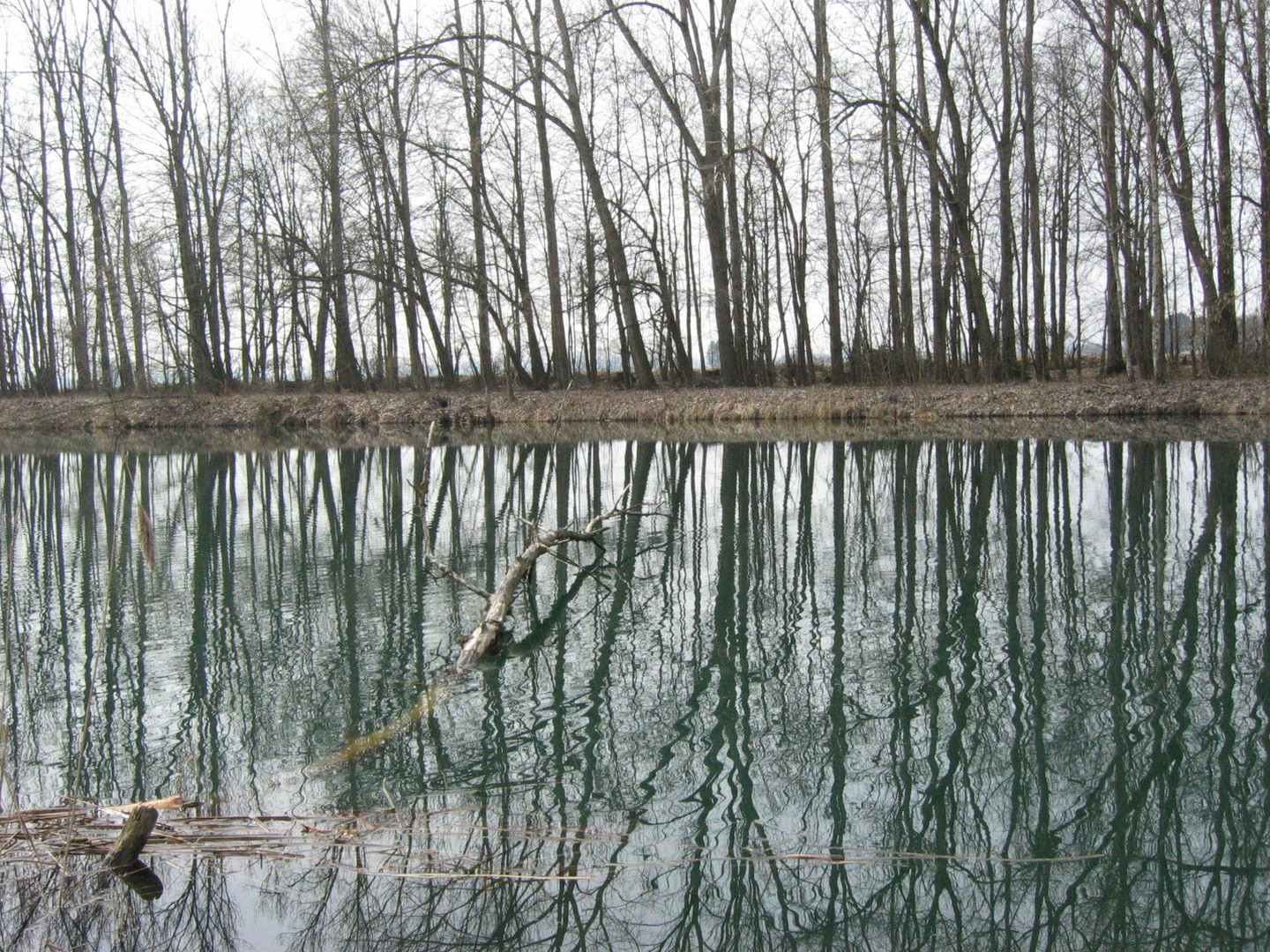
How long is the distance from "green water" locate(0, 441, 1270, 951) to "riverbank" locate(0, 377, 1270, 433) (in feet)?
37.2

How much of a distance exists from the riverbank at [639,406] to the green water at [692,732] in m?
11.4

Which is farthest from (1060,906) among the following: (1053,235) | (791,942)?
(1053,235)

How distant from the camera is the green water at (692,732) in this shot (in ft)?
10.5

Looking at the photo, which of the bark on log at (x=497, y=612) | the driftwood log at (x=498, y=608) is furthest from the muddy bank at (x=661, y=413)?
the bark on log at (x=497, y=612)

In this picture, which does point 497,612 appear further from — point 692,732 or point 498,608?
point 692,732

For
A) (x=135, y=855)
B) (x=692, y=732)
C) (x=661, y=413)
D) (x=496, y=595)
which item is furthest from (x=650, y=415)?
(x=135, y=855)

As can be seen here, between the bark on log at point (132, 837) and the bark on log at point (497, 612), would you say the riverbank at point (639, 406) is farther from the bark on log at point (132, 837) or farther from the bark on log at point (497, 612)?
the bark on log at point (132, 837)

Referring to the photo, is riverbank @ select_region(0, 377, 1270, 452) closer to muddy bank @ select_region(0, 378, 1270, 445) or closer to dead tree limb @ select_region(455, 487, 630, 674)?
muddy bank @ select_region(0, 378, 1270, 445)

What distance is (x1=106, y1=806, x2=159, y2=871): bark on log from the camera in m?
3.31

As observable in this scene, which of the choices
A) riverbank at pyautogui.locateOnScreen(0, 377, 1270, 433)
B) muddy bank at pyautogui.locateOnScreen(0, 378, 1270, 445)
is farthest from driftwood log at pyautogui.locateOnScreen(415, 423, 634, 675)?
muddy bank at pyautogui.locateOnScreen(0, 378, 1270, 445)

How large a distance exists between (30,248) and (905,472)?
36.6m

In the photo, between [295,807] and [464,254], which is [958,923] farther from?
[464,254]

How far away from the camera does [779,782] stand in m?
4.06

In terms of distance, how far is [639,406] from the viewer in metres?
26.1
